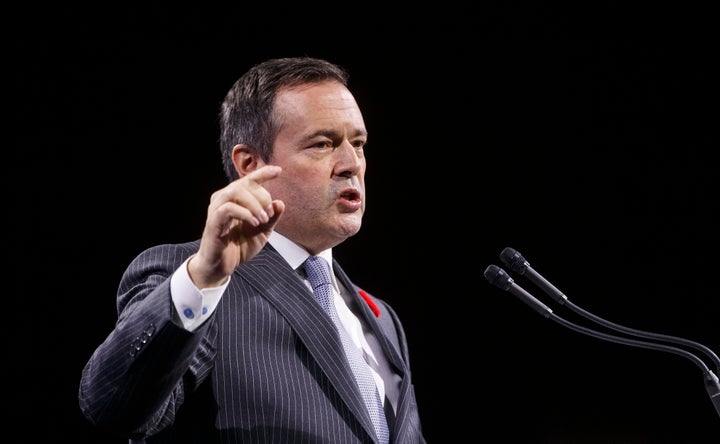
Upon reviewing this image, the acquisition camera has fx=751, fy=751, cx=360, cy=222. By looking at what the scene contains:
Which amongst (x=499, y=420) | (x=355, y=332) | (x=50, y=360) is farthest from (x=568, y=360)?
(x=50, y=360)

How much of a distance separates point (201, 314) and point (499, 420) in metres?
2.58

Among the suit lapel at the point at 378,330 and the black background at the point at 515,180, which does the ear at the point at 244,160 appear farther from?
the black background at the point at 515,180

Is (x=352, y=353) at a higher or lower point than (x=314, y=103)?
lower

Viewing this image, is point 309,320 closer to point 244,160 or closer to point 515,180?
point 244,160

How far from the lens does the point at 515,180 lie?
3771 mm

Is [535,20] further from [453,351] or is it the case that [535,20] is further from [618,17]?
[453,351]

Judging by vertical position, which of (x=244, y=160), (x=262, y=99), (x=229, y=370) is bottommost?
(x=229, y=370)

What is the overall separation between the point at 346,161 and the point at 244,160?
28 cm

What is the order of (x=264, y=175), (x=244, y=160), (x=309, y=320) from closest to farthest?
(x=264, y=175) < (x=309, y=320) < (x=244, y=160)

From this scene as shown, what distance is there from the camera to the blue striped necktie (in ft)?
5.57

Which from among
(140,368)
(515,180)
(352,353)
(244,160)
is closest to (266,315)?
(352,353)

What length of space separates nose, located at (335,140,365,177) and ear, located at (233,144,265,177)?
0.23m

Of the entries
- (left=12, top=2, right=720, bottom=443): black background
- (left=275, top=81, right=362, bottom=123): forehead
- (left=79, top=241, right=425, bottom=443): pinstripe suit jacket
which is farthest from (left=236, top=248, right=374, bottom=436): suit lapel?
(left=12, top=2, right=720, bottom=443): black background

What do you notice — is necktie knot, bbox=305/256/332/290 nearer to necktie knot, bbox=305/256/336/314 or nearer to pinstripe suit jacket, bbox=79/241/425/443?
necktie knot, bbox=305/256/336/314
